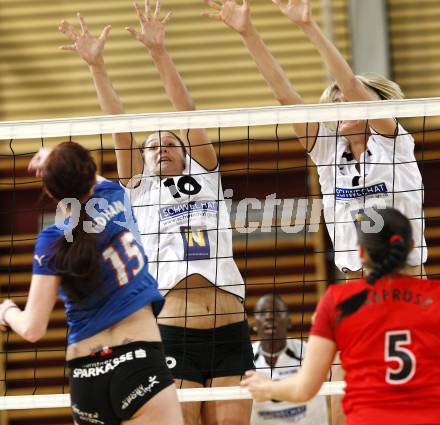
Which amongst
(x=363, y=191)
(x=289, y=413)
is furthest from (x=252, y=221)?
(x=363, y=191)

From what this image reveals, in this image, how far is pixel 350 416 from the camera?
3139mm

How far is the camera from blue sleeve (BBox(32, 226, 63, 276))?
3.49 m

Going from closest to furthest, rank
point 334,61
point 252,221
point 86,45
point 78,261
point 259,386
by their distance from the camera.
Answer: point 259,386 < point 78,261 < point 334,61 < point 86,45 < point 252,221

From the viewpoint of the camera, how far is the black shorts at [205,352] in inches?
183

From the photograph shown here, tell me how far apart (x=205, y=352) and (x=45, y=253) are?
1.42m

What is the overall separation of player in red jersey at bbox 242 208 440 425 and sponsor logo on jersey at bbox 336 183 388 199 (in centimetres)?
147

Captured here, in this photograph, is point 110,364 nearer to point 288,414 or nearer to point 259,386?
point 259,386


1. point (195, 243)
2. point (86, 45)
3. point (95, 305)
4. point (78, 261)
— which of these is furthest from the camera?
point (86, 45)

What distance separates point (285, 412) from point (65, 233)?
12.2 feet

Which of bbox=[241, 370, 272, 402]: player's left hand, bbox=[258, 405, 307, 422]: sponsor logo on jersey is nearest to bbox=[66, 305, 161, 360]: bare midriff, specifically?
bbox=[241, 370, 272, 402]: player's left hand

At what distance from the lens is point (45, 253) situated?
3498mm

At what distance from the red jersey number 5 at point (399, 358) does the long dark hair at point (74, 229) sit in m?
1.16

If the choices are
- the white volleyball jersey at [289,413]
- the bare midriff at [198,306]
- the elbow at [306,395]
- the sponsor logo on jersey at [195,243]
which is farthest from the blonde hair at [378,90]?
the white volleyball jersey at [289,413]

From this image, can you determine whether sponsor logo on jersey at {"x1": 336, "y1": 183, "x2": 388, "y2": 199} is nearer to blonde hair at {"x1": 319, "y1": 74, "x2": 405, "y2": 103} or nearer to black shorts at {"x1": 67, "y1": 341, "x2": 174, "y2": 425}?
blonde hair at {"x1": 319, "y1": 74, "x2": 405, "y2": 103}
